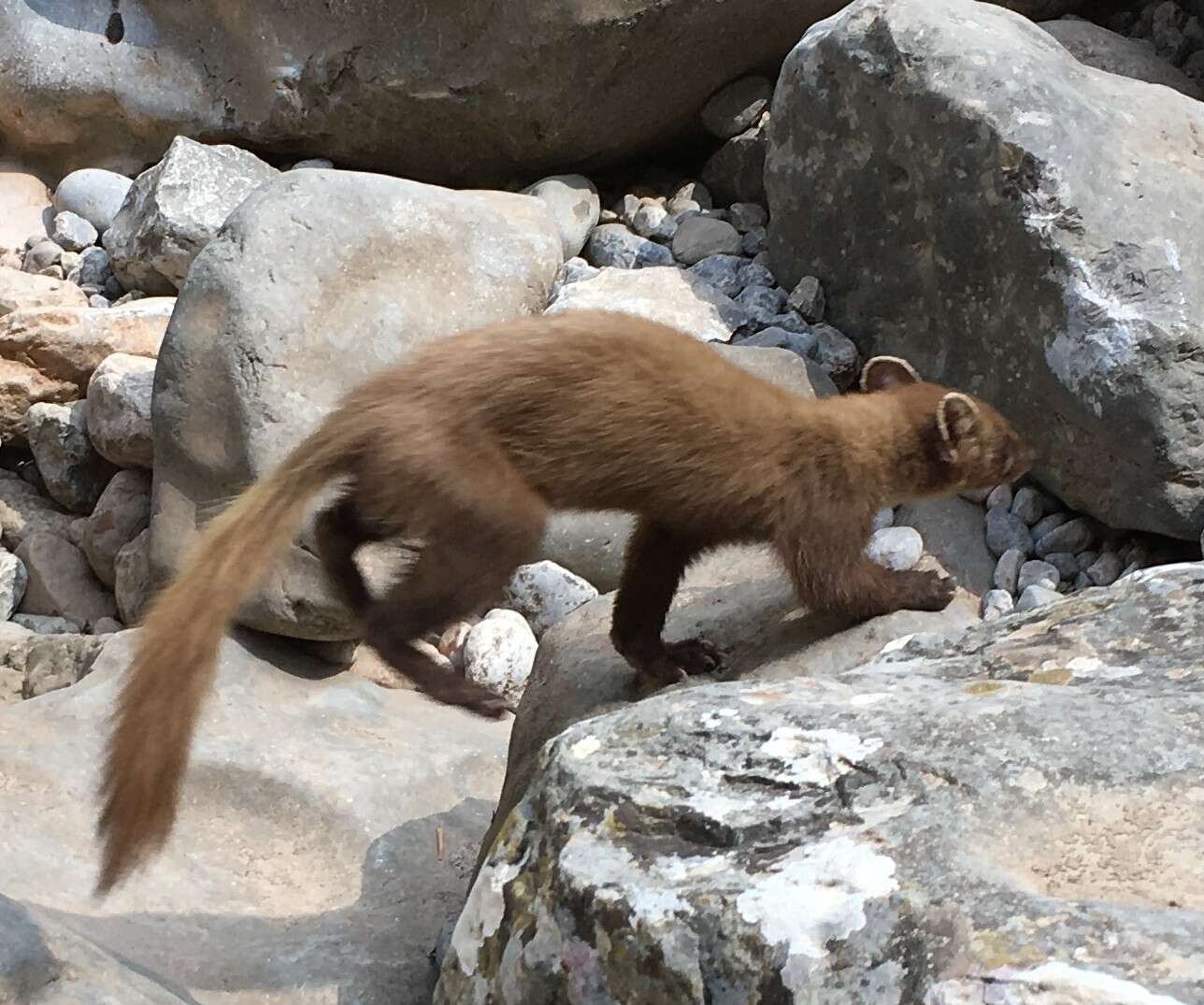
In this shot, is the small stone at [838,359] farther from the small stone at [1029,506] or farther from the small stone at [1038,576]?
the small stone at [1038,576]

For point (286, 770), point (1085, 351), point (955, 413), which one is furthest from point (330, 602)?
point (1085, 351)

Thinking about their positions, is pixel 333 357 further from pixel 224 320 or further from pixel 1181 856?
pixel 1181 856

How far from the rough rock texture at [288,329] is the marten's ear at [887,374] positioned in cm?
201

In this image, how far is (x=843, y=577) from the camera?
11.6 ft

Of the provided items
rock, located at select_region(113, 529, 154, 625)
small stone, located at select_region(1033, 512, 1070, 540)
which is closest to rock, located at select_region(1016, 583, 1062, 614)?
small stone, located at select_region(1033, 512, 1070, 540)

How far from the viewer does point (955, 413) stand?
385 cm

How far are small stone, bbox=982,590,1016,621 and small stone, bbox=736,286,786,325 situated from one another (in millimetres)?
1656

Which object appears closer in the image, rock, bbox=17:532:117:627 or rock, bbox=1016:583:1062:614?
rock, bbox=1016:583:1062:614

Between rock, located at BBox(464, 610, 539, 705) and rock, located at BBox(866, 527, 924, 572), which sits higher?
rock, located at BBox(866, 527, 924, 572)

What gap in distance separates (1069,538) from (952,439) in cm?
149

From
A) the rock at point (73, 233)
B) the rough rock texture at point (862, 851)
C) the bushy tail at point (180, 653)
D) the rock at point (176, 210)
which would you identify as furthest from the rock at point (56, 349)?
the rough rock texture at point (862, 851)

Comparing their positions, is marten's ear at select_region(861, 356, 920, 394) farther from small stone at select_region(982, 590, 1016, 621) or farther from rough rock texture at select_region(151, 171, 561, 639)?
rough rock texture at select_region(151, 171, 561, 639)

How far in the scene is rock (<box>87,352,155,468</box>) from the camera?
19.4 ft

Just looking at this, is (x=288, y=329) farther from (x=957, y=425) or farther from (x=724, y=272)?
(x=957, y=425)
